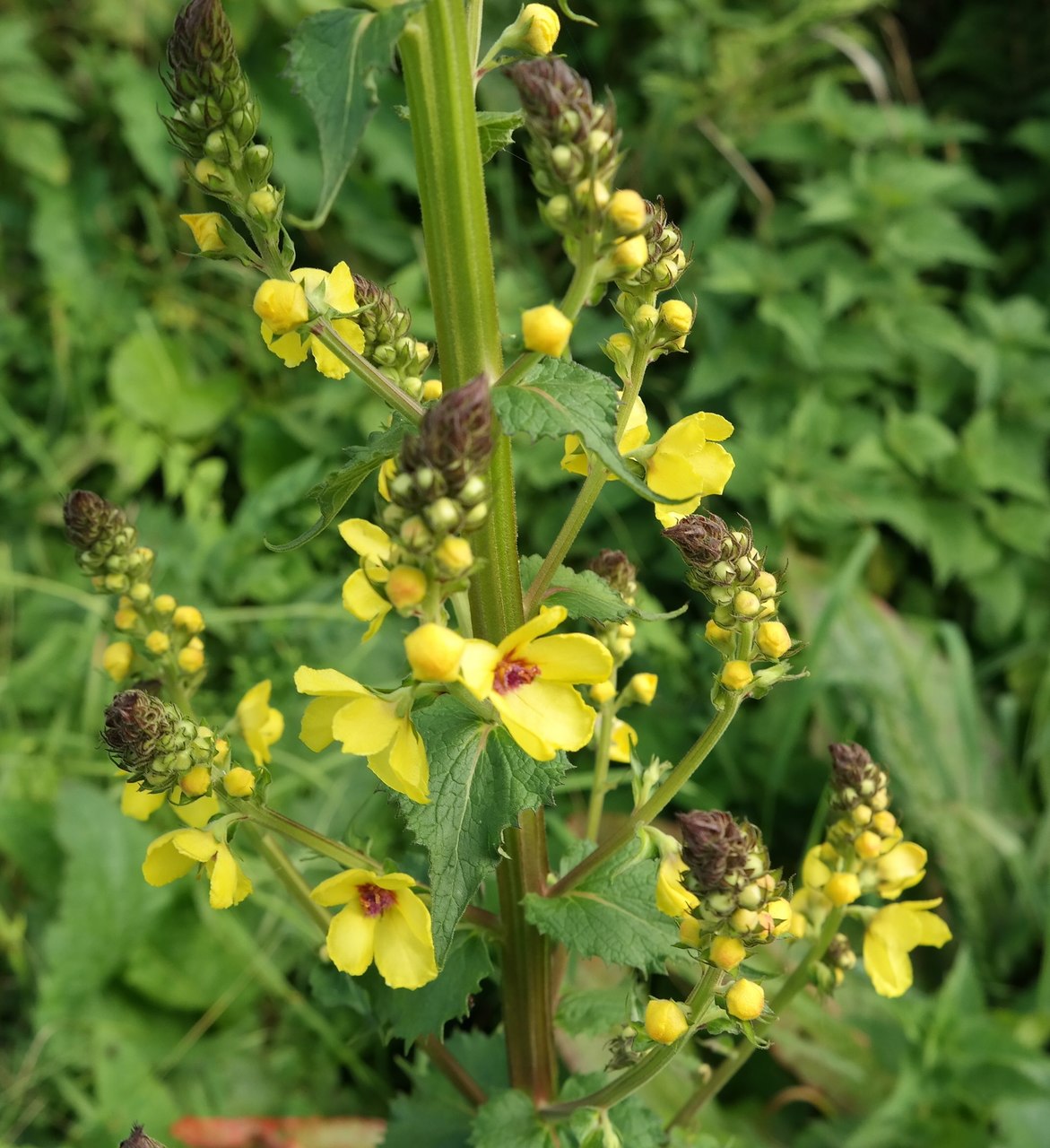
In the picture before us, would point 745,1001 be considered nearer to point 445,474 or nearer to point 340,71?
point 445,474

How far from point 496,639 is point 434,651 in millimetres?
193

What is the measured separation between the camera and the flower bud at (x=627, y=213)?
31.9 inches

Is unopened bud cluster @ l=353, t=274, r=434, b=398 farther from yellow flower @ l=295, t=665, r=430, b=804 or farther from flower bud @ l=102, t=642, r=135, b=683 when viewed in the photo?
flower bud @ l=102, t=642, r=135, b=683

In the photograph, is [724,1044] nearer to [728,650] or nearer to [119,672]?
[728,650]

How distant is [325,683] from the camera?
90 centimetres

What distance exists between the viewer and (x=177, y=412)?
10.3ft

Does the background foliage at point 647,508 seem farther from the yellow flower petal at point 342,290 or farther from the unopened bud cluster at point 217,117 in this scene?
the unopened bud cluster at point 217,117

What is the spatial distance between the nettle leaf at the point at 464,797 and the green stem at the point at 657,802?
158mm

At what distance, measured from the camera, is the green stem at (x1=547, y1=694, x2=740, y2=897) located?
3.45 ft

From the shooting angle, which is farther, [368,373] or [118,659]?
[118,659]

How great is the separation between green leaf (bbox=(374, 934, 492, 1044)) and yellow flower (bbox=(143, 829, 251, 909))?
0.22 metres

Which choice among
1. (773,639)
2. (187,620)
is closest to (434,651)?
(773,639)

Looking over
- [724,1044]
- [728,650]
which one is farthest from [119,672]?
[724,1044]

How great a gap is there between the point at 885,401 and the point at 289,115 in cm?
202
